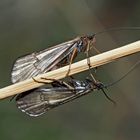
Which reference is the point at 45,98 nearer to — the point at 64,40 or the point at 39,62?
the point at 39,62

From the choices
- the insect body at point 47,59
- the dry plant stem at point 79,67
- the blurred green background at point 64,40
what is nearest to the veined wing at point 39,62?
the insect body at point 47,59

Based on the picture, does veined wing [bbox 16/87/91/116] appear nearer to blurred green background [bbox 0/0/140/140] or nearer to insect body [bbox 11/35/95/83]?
insect body [bbox 11/35/95/83]

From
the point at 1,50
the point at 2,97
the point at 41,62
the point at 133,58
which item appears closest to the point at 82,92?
the point at 41,62

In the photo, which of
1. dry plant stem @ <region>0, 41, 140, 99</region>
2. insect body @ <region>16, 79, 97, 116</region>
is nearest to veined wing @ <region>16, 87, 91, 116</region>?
insect body @ <region>16, 79, 97, 116</region>

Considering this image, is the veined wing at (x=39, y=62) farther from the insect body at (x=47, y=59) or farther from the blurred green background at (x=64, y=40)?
the blurred green background at (x=64, y=40)

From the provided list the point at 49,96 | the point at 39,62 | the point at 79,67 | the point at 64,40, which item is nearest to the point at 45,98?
the point at 49,96
